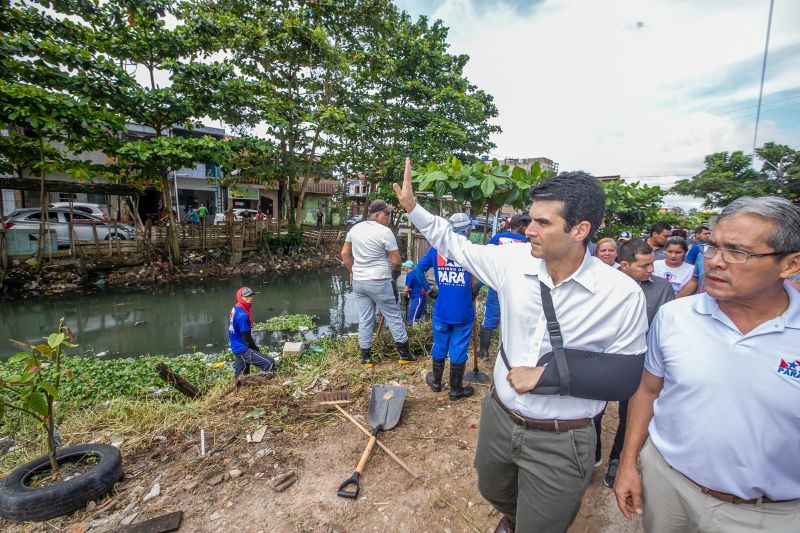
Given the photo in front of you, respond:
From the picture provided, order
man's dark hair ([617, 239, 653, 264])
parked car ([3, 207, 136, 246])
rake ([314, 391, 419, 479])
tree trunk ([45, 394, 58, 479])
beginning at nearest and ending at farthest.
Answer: tree trunk ([45, 394, 58, 479]) → man's dark hair ([617, 239, 653, 264]) → rake ([314, 391, 419, 479]) → parked car ([3, 207, 136, 246])

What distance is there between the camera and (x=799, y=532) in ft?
4.14

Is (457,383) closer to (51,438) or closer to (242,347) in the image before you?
(242,347)

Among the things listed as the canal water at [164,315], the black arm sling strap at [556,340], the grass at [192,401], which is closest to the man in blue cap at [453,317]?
the grass at [192,401]

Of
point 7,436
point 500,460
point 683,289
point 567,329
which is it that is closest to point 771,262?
point 567,329

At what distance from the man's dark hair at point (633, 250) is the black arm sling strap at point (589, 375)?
1.52m

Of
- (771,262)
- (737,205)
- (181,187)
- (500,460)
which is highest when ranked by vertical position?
(181,187)

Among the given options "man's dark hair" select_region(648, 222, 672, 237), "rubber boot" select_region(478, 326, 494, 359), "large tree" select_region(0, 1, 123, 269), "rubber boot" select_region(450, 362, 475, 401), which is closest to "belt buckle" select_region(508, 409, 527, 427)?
"rubber boot" select_region(450, 362, 475, 401)

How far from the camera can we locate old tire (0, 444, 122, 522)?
2.43m

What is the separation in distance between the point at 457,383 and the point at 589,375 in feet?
8.16

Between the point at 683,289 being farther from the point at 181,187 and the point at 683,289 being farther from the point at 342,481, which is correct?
the point at 181,187

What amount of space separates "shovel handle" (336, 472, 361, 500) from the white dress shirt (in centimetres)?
147

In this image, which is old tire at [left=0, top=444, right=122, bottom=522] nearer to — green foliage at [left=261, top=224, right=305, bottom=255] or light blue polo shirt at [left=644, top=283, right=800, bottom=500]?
light blue polo shirt at [left=644, top=283, right=800, bottom=500]

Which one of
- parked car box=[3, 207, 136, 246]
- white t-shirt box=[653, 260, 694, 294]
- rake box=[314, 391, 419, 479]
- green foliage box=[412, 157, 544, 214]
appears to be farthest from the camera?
parked car box=[3, 207, 136, 246]

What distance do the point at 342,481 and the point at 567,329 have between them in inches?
81.8
